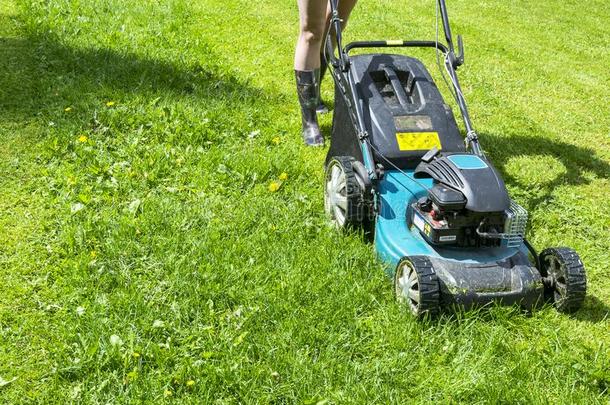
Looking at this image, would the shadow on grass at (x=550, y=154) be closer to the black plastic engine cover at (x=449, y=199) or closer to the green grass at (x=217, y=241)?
the green grass at (x=217, y=241)

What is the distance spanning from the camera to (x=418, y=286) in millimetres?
2252

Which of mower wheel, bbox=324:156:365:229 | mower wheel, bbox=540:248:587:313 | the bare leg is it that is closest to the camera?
mower wheel, bbox=540:248:587:313

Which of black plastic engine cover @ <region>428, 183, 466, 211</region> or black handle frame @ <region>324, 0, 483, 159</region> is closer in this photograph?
black plastic engine cover @ <region>428, 183, 466, 211</region>

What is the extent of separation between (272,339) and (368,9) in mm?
5810

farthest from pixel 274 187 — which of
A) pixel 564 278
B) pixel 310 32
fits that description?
pixel 564 278

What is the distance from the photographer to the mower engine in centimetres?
231

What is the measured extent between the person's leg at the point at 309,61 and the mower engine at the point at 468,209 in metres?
1.33

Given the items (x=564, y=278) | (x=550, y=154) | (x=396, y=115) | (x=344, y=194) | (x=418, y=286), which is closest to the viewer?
(x=418, y=286)

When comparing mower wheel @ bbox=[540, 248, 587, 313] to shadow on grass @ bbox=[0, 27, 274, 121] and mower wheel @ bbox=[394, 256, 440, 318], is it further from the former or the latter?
shadow on grass @ bbox=[0, 27, 274, 121]

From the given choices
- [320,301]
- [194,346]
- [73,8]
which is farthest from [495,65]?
[194,346]

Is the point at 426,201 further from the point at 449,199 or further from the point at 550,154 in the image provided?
the point at 550,154

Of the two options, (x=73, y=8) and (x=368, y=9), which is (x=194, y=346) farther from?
(x=368, y=9)

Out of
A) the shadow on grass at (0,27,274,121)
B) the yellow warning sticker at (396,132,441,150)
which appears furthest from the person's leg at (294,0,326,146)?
the yellow warning sticker at (396,132,441,150)

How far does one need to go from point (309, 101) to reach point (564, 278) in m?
1.90
